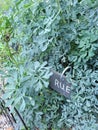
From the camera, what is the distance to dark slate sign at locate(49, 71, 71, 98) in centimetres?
121

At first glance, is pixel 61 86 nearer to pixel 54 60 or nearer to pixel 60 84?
pixel 60 84

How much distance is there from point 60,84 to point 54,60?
0.48 feet

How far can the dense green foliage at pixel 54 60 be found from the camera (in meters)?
1.19

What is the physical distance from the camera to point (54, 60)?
1.33 m

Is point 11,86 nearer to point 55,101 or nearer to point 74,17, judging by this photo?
point 55,101

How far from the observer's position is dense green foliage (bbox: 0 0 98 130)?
1.19 meters

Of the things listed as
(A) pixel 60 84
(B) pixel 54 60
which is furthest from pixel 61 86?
(B) pixel 54 60

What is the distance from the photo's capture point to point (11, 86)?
49.3 inches

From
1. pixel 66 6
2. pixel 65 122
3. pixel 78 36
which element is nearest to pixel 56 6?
pixel 66 6

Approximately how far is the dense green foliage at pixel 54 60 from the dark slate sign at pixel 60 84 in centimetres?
2

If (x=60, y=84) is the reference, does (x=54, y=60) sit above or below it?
above

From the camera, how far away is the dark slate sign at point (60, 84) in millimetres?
1212

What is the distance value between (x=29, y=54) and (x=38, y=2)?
0.27 metres

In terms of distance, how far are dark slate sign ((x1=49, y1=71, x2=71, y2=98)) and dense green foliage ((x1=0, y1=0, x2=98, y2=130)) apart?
0.02 meters
